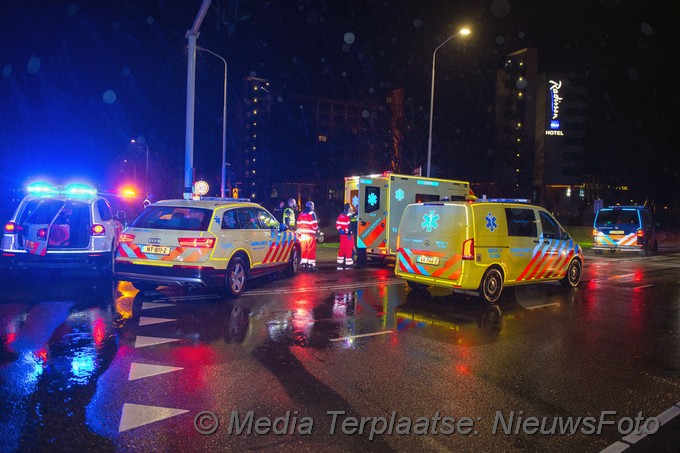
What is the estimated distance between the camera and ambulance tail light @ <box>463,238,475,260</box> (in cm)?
909

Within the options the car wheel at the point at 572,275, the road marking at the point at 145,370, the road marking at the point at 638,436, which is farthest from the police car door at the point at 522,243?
the road marking at the point at 145,370

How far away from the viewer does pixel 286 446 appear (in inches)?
149

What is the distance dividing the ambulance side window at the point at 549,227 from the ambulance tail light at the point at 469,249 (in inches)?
91.3

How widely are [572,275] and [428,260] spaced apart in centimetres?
414

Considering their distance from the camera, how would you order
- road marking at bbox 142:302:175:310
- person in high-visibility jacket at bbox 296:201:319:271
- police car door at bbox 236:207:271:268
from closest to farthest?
road marking at bbox 142:302:175:310 < police car door at bbox 236:207:271:268 < person in high-visibility jacket at bbox 296:201:319:271

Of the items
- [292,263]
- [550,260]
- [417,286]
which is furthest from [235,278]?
[550,260]

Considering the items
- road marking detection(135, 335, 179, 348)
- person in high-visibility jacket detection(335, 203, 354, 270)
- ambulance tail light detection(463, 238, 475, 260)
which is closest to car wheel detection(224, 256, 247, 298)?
road marking detection(135, 335, 179, 348)

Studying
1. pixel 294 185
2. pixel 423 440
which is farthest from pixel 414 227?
pixel 294 185

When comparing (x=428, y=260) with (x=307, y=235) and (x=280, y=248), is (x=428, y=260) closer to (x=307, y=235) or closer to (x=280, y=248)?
(x=280, y=248)

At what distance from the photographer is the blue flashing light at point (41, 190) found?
1022 centimetres

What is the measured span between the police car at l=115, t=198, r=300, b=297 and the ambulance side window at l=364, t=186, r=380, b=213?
491 cm

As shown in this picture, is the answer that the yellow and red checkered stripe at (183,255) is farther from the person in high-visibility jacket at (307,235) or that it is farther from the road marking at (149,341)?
the person in high-visibility jacket at (307,235)

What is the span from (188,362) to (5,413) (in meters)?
1.78

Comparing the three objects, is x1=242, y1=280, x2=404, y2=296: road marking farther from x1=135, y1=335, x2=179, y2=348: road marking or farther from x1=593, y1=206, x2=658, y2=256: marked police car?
x1=593, y1=206, x2=658, y2=256: marked police car
